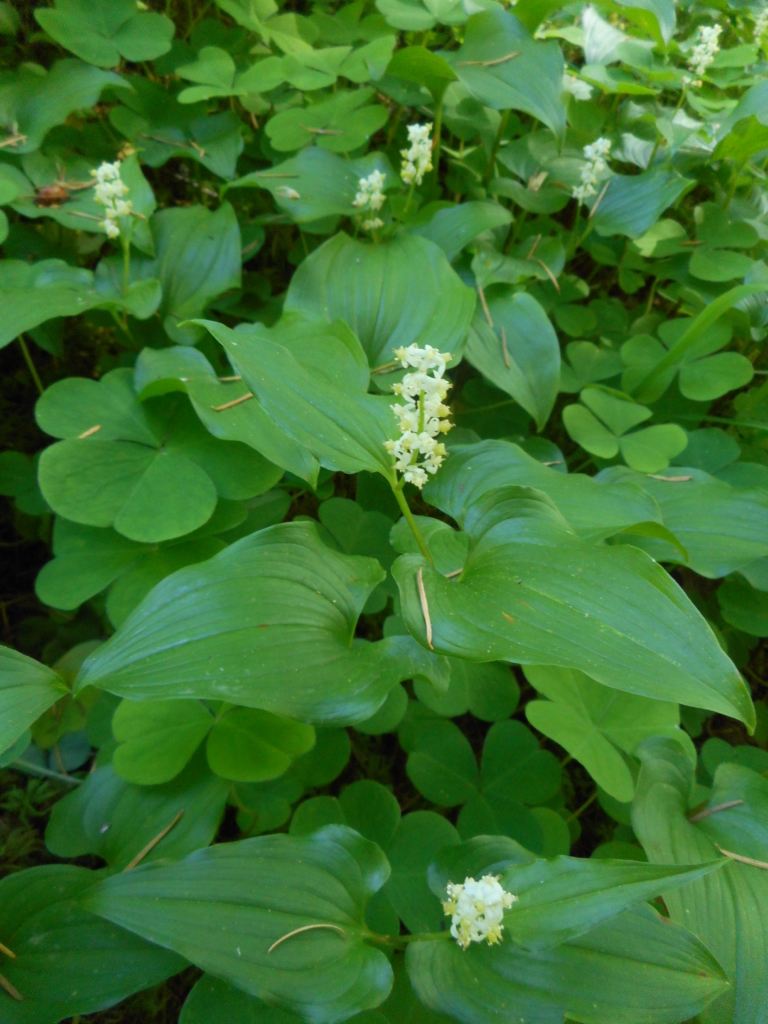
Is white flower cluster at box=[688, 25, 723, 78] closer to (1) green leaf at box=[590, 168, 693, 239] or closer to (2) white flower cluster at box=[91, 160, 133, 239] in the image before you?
(1) green leaf at box=[590, 168, 693, 239]

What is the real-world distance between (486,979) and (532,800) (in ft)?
2.21

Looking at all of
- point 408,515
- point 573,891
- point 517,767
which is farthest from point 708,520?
point 573,891

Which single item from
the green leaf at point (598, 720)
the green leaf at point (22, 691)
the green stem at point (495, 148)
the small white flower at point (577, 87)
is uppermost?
the small white flower at point (577, 87)

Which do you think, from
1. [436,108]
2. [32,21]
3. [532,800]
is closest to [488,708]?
[532,800]

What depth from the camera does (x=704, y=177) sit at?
8.57 ft

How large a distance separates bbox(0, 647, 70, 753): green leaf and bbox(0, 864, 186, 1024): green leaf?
1.24 feet

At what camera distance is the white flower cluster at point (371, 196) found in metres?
2.01

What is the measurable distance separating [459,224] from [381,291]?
428 millimetres

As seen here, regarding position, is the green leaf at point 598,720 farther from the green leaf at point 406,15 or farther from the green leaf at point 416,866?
the green leaf at point 406,15

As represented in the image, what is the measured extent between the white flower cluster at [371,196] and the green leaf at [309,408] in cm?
109

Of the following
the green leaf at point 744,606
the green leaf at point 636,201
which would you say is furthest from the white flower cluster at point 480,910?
the green leaf at point 636,201

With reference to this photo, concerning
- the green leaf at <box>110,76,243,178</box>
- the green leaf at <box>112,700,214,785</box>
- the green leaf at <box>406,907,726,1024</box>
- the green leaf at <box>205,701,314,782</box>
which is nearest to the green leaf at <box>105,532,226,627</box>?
the green leaf at <box>112,700,214,785</box>

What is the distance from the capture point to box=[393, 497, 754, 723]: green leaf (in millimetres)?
973

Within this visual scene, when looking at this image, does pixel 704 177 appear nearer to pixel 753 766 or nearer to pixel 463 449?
pixel 463 449
